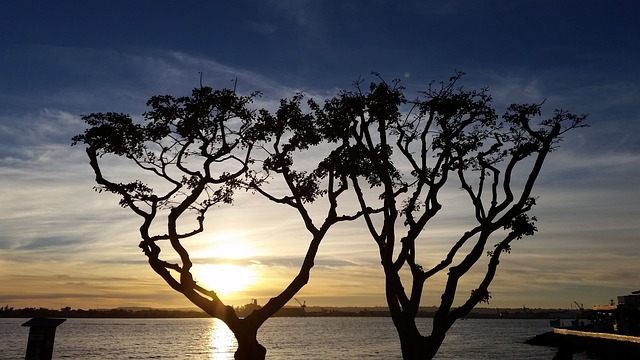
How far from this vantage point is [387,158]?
24.6 meters

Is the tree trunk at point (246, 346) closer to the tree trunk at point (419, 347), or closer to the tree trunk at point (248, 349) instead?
the tree trunk at point (248, 349)

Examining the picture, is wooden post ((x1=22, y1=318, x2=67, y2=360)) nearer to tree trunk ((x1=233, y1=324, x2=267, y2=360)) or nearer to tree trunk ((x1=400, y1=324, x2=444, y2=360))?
tree trunk ((x1=233, y1=324, x2=267, y2=360))

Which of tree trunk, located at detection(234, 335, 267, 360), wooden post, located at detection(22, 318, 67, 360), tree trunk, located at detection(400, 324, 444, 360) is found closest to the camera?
wooden post, located at detection(22, 318, 67, 360)

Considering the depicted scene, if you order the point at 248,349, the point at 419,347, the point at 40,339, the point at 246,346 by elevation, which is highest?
the point at 40,339

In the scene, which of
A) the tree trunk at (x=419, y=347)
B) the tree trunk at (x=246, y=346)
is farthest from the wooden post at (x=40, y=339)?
the tree trunk at (x=419, y=347)

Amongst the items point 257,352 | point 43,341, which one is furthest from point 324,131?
point 43,341

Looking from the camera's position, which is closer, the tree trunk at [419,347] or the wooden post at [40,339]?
the wooden post at [40,339]

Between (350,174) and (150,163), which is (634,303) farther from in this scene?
(150,163)

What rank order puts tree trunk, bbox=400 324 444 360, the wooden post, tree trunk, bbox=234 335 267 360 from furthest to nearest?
tree trunk, bbox=234 335 267 360 → tree trunk, bbox=400 324 444 360 → the wooden post

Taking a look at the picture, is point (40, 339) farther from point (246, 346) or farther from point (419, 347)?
→ point (419, 347)

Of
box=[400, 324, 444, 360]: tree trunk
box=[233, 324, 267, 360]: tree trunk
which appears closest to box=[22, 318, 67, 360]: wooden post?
box=[233, 324, 267, 360]: tree trunk

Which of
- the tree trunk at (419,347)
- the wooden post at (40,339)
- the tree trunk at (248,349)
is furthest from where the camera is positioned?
the tree trunk at (248,349)

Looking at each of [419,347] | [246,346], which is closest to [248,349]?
[246,346]

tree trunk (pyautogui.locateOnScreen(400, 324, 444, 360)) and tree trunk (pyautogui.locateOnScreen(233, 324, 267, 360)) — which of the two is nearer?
tree trunk (pyautogui.locateOnScreen(400, 324, 444, 360))
